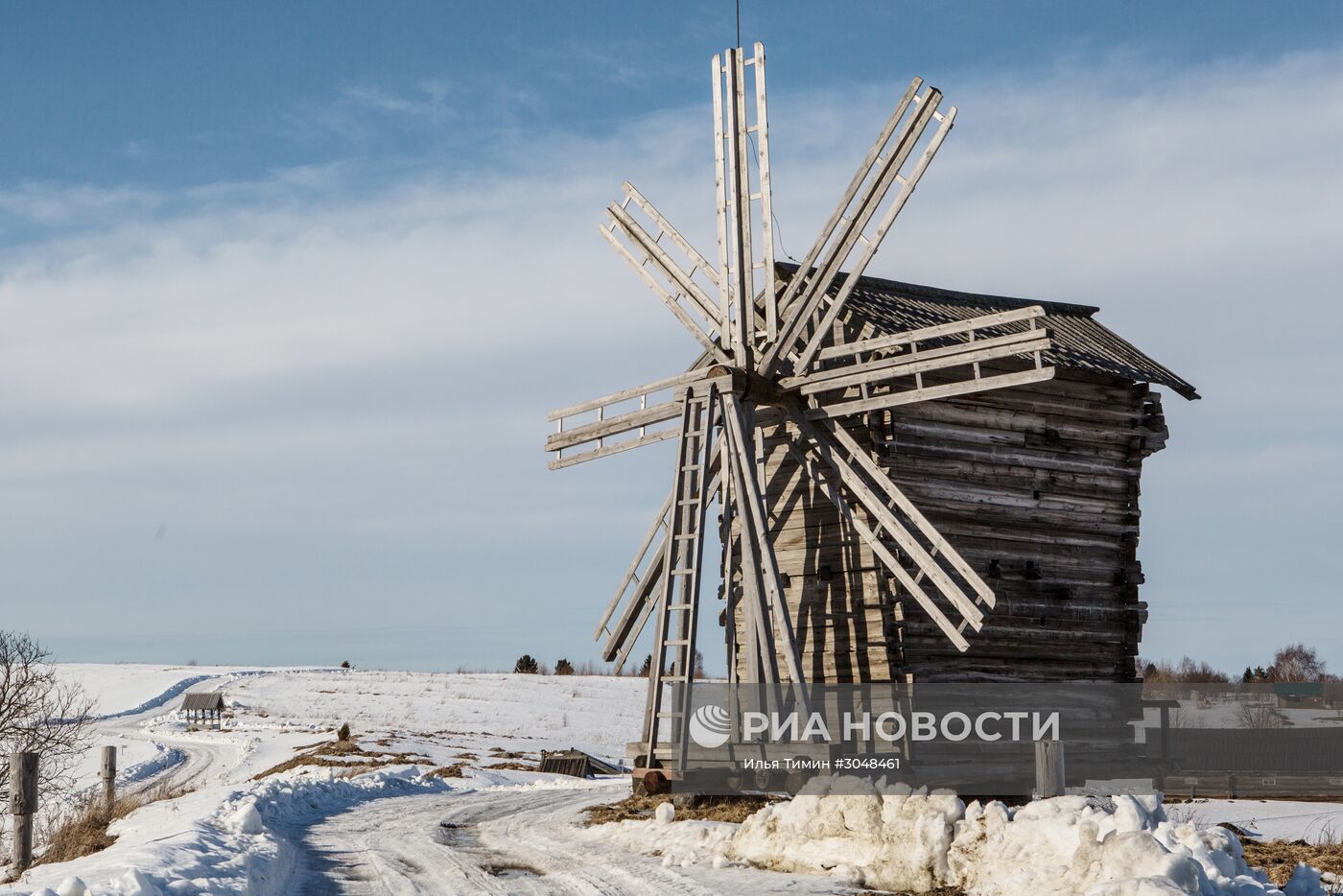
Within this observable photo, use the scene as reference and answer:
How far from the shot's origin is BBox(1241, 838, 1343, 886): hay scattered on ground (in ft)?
42.3

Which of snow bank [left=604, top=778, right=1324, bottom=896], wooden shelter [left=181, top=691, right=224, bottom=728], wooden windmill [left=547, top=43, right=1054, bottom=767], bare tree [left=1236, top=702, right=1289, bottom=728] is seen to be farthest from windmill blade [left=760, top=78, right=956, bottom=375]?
wooden shelter [left=181, top=691, right=224, bottom=728]

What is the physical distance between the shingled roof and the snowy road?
8879mm

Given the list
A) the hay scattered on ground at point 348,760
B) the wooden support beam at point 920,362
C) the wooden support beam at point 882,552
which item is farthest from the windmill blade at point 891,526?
the hay scattered on ground at point 348,760

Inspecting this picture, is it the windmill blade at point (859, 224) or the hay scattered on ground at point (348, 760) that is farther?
the hay scattered on ground at point (348, 760)

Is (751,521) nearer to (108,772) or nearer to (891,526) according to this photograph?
(891,526)

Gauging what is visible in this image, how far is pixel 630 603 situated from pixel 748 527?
8.74 ft

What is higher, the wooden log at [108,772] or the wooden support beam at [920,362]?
the wooden support beam at [920,362]

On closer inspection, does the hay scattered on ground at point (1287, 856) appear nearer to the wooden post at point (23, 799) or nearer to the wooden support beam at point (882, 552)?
the wooden support beam at point (882, 552)

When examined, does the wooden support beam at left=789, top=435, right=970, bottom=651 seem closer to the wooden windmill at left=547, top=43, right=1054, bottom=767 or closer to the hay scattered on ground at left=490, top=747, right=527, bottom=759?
the wooden windmill at left=547, top=43, right=1054, bottom=767

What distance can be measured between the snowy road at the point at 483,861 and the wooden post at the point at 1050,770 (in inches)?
107

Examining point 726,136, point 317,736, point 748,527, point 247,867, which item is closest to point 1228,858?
point 247,867

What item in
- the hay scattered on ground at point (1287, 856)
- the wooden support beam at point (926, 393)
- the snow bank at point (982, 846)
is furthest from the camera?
the wooden support beam at point (926, 393)

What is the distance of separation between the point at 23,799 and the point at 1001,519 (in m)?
13.8

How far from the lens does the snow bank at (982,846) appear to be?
10016 millimetres
